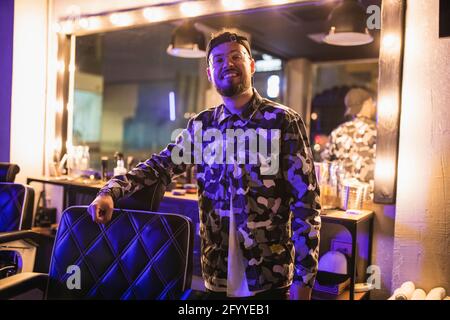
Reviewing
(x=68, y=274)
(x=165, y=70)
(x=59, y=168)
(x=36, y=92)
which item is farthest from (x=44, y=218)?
(x=165, y=70)

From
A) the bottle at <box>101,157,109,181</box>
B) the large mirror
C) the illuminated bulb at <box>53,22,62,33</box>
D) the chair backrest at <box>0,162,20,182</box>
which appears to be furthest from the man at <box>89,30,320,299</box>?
the illuminated bulb at <box>53,22,62,33</box>

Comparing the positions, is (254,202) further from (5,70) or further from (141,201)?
(5,70)

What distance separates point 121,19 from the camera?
12.4 feet

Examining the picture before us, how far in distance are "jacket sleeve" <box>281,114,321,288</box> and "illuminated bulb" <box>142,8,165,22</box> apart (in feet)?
7.86

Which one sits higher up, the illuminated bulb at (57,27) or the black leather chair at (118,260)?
the illuminated bulb at (57,27)

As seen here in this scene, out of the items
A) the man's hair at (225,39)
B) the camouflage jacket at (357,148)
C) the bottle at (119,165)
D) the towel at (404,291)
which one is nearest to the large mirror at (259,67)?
the camouflage jacket at (357,148)

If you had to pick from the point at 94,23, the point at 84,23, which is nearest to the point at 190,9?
the point at 94,23

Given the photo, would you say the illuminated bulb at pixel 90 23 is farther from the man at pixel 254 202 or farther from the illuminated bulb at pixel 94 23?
the man at pixel 254 202

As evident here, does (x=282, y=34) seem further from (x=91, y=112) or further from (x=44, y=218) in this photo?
(x=44, y=218)

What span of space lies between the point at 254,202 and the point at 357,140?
9.01ft

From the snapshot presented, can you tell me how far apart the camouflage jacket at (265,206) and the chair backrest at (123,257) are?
11 centimetres

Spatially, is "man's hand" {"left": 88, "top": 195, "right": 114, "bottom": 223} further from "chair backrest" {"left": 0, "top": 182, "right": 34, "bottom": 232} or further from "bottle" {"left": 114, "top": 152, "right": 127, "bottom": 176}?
"bottle" {"left": 114, "top": 152, "right": 127, "bottom": 176}

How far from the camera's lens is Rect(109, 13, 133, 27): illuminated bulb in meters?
3.74

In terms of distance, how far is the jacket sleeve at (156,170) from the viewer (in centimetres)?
160
